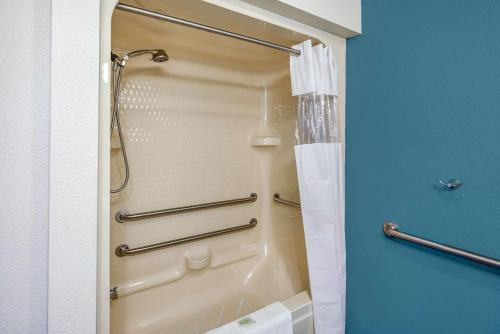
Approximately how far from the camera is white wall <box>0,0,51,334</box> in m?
0.65

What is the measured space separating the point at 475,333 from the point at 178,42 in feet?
6.23

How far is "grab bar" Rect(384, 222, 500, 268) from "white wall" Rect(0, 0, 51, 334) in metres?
1.26

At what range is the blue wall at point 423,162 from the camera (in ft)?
3.04

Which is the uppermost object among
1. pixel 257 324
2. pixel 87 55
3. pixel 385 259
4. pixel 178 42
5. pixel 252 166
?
pixel 178 42

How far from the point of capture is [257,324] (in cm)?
110

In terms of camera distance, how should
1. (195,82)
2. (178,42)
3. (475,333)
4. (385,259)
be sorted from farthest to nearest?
(195,82), (178,42), (385,259), (475,333)

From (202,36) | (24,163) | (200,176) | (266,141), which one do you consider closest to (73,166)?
(24,163)

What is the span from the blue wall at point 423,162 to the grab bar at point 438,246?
0.11 feet

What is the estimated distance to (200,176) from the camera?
1731 millimetres

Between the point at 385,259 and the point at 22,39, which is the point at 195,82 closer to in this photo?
the point at 22,39

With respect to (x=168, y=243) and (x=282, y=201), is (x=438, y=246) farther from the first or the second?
(x=168, y=243)

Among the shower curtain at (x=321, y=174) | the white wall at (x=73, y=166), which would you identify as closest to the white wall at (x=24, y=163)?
the white wall at (x=73, y=166)

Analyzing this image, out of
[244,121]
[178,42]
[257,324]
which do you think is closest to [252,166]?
[244,121]

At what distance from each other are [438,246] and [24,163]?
136 cm
